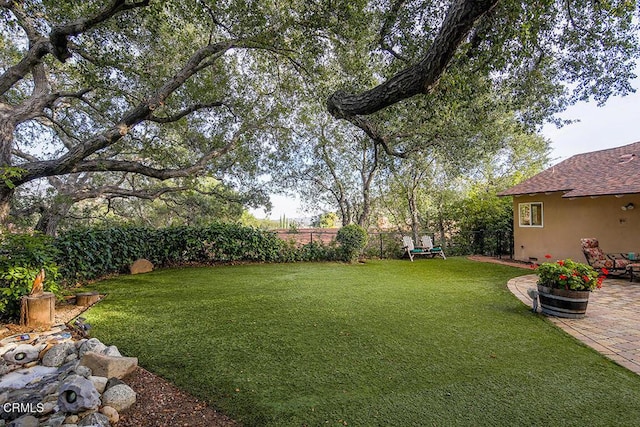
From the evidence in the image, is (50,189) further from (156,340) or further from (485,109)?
(485,109)

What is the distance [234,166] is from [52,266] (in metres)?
6.52

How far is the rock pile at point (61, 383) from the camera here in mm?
1962

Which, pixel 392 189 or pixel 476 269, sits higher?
pixel 392 189

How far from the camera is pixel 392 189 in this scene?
1402 centimetres

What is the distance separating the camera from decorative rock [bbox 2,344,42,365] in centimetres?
277

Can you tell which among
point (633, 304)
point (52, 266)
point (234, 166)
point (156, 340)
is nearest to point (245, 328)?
point (156, 340)

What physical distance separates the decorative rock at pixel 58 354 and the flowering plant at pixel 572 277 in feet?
19.2

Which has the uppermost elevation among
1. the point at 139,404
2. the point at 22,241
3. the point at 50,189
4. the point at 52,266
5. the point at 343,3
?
the point at 343,3

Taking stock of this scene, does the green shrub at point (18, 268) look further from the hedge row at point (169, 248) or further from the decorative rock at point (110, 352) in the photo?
the hedge row at point (169, 248)

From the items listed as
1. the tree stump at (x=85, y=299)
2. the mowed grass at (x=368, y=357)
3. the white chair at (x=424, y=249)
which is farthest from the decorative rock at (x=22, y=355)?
the white chair at (x=424, y=249)

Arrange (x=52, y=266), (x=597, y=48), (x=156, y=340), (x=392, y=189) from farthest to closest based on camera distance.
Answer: (x=392, y=189), (x=597, y=48), (x=52, y=266), (x=156, y=340)

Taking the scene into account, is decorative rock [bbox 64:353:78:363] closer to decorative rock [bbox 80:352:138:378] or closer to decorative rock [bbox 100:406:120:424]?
decorative rock [bbox 80:352:138:378]

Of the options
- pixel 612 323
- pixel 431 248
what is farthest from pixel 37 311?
pixel 431 248

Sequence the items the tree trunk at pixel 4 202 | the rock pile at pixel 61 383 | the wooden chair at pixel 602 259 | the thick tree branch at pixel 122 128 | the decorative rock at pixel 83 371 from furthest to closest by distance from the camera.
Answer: the wooden chair at pixel 602 259, the tree trunk at pixel 4 202, the thick tree branch at pixel 122 128, the decorative rock at pixel 83 371, the rock pile at pixel 61 383
